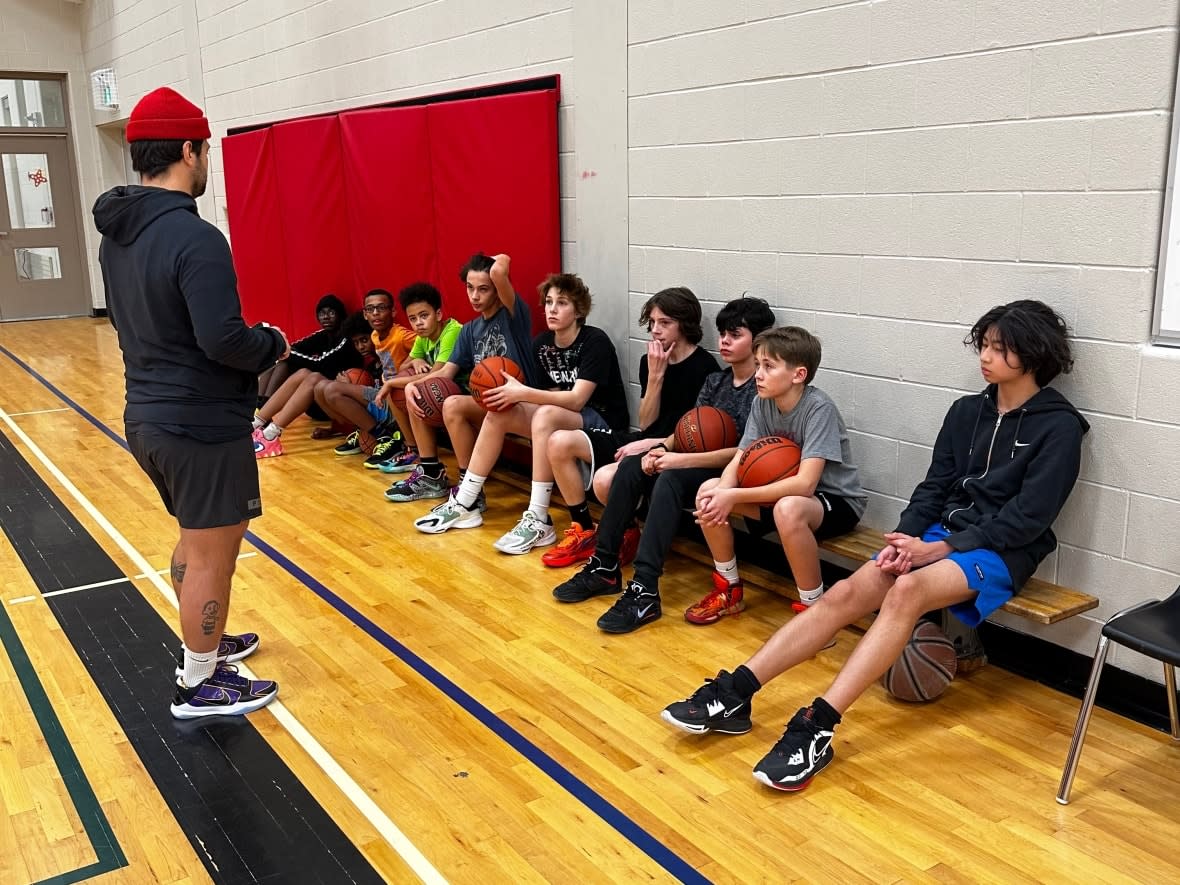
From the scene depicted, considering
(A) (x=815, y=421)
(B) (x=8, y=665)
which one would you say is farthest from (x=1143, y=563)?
(B) (x=8, y=665)

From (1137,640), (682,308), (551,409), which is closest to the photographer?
(1137,640)

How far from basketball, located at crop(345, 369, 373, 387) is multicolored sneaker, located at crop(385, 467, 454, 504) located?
111 cm

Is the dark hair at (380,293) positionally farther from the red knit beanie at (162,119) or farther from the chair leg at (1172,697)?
the chair leg at (1172,697)

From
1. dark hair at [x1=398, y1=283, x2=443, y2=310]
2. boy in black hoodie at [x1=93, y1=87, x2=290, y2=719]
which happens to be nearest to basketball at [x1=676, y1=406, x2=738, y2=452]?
boy in black hoodie at [x1=93, y1=87, x2=290, y2=719]

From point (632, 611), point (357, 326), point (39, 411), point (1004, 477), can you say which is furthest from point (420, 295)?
point (39, 411)

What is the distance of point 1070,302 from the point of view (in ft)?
9.12

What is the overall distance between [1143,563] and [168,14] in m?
9.04

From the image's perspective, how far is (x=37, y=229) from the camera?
11805mm

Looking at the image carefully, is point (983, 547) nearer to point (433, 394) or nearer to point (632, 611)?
point (632, 611)

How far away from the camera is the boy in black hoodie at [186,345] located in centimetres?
252

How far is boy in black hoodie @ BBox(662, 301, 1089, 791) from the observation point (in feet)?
8.47

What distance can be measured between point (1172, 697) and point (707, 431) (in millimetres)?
1624

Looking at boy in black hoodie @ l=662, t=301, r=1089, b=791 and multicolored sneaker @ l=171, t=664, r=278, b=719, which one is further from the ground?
boy in black hoodie @ l=662, t=301, r=1089, b=791

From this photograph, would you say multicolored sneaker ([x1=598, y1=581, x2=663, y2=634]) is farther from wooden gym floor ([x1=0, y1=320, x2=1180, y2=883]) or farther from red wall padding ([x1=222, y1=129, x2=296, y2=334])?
red wall padding ([x1=222, y1=129, x2=296, y2=334])
